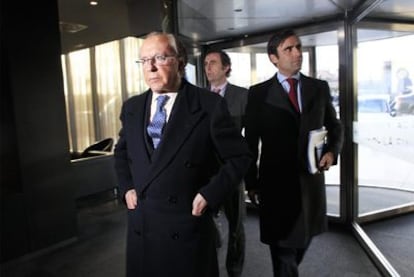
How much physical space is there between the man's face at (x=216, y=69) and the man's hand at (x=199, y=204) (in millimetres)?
1407

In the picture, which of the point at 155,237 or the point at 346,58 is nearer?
the point at 155,237

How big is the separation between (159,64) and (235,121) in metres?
1.24

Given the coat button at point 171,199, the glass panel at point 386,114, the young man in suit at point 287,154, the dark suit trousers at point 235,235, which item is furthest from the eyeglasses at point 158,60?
the glass panel at point 386,114

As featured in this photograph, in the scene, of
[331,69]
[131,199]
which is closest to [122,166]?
[131,199]

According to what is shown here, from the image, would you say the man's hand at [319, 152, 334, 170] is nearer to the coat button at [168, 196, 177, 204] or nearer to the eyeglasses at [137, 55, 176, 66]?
the coat button at [168, 196, 177, 204]

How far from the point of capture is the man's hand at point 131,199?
5.06 feet

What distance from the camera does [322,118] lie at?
2.14 meters

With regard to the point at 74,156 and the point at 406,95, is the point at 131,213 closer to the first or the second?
the point at 406,95

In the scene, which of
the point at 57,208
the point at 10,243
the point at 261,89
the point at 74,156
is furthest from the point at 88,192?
the point at 261,89

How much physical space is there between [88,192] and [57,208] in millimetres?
1353

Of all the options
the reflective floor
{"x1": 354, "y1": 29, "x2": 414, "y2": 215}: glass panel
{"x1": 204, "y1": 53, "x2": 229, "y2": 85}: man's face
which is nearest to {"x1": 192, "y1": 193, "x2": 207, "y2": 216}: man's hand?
{"x1": 204, "y1": 53, "x2": 229, "y2": 85}: man's face

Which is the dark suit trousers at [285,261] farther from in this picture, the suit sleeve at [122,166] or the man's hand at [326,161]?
the suit sleeve at [122,166]

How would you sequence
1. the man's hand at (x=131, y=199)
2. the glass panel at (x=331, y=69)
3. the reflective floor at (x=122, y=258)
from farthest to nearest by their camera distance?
the glass panel at (x=331, y=69) < the reflective floor at (x=122, y=258) < the man's hand at (x=131, y=199)

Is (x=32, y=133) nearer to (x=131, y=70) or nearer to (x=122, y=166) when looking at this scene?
(x=122, y=166)
